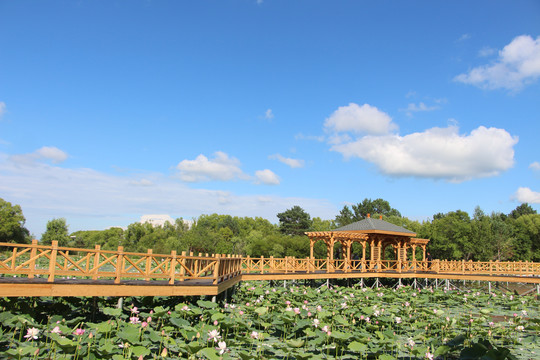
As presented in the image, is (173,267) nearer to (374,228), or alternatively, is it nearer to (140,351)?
(140,351)

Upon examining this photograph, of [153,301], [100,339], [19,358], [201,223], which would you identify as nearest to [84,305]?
[153,301]

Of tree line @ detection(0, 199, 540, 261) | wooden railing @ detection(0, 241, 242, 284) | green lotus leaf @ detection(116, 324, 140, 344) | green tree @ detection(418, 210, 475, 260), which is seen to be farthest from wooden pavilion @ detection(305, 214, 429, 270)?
green tree @ detection(418, 210, 475, 260)

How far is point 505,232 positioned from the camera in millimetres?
49344

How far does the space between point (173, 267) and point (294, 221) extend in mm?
62239

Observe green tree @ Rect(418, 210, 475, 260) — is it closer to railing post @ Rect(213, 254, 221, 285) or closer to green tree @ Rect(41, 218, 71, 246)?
railing post @ Rect(213, 254, 221, 285)

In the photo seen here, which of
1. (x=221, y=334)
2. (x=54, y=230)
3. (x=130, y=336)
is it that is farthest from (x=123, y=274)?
(x=54, y=230)

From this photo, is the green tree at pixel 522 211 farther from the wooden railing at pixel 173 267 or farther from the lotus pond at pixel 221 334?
the lotus pond at pixel 221 334

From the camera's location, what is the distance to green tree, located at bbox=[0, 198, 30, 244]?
178 ft

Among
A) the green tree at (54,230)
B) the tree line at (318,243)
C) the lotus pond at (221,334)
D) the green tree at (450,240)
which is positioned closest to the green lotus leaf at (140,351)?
the lotus pond at (221,334)

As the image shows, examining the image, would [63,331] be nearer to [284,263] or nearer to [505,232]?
[284,263]

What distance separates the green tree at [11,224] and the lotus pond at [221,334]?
173 feet

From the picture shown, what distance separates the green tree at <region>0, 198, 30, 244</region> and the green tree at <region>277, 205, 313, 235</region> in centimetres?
4077

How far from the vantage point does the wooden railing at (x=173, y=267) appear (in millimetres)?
9391

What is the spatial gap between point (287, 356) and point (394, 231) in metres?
20.1
